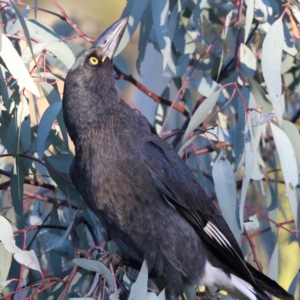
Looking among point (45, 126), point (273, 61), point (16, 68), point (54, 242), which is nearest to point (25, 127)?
point (45, 126)

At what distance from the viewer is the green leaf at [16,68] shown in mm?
1646

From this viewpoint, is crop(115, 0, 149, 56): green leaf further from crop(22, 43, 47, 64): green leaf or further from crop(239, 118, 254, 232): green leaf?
crop(239, 118, 254, 232): green leaf

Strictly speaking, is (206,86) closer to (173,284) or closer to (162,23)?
(162,23)

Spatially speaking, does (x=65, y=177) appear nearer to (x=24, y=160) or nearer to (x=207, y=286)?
(x=24, y=160)

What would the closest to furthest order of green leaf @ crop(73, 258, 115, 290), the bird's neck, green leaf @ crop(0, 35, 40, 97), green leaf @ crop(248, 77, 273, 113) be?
green leaf @ crop(73, 258, 115, 290), green leaf @ crop(0, 35, 40, 97), the bird's neck, green leaf @ crop(248, 77, 273, 113)

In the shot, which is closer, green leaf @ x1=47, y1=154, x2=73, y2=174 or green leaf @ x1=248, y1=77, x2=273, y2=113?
green leaf @ x1=47, y1=154, x2=73, y2=174

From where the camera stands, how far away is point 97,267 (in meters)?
1.42

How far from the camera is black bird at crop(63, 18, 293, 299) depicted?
170 cm

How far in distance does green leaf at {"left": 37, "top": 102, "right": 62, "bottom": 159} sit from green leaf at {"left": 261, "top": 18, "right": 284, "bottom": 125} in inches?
23.6

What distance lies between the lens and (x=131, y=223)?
5.59 feet

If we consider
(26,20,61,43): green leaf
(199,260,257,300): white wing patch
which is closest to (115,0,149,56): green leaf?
(26,20,61,43): green leaf

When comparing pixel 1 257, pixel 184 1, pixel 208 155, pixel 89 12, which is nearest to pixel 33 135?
pixel 1 257

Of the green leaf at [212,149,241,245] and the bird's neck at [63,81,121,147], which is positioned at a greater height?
the bird's neck at [63,81,121,147]

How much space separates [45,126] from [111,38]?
1.14ft
